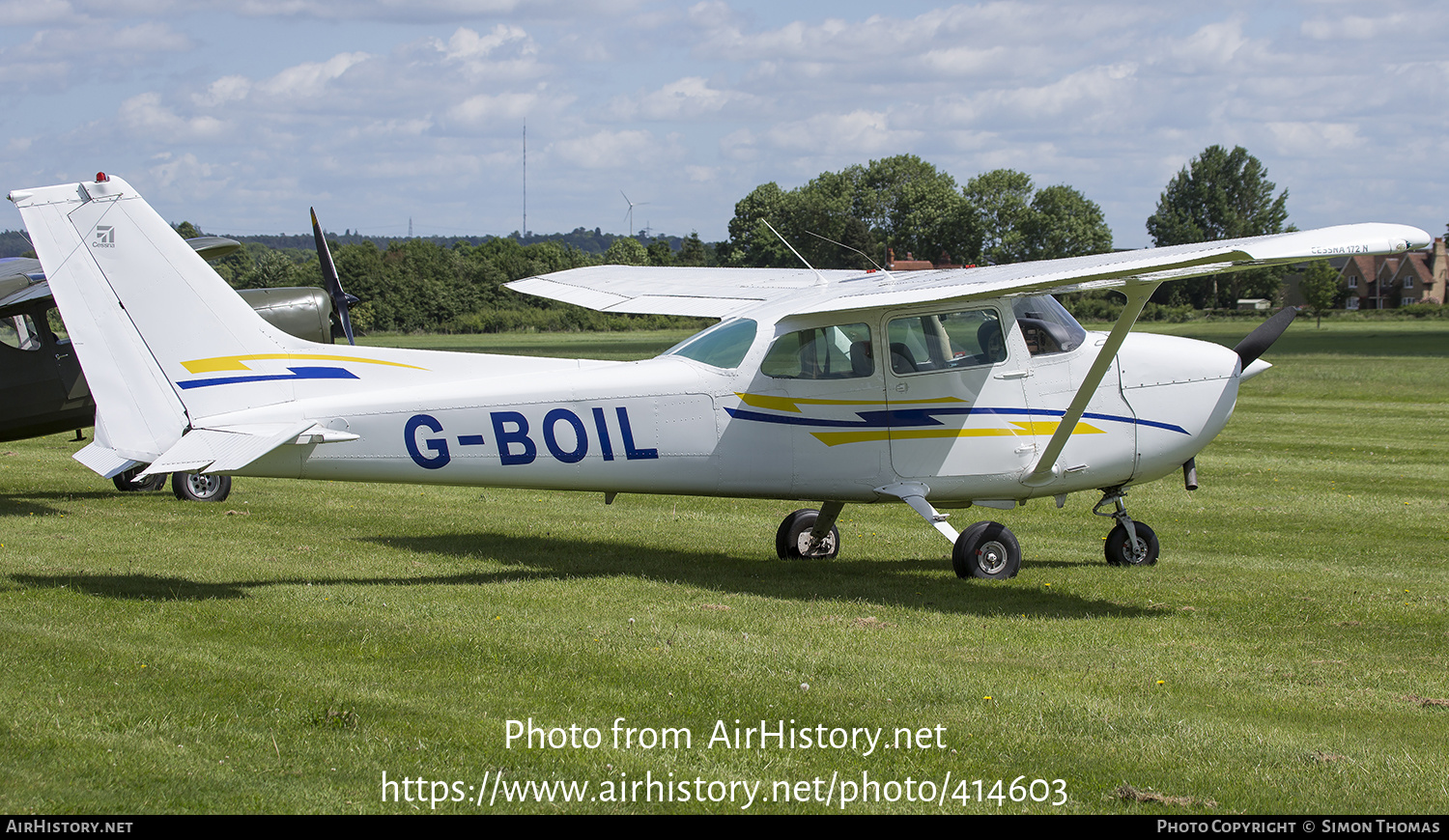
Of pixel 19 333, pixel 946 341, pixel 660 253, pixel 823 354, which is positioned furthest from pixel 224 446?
pixel 660 253

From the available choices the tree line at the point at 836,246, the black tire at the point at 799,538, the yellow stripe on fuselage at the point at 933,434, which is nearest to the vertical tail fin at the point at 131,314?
the yellow stripe on fuselage at the point at 933,434

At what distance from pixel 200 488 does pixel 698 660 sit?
9.73 metres

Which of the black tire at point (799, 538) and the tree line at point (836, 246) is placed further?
the tree line at point (836, 246)

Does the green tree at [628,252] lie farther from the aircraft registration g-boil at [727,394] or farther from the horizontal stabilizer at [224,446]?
the horizontal stabilizer at [224,446]

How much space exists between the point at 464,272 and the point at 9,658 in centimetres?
8057

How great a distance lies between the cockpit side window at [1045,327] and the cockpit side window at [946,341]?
0.29 metres

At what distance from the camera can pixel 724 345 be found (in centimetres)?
946

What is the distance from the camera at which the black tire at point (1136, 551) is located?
10547 mm

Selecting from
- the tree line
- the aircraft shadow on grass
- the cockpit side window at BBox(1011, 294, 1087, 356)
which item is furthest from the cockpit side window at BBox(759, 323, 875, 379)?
the tree line

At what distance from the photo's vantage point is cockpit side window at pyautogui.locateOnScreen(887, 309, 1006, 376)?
935 centimetres

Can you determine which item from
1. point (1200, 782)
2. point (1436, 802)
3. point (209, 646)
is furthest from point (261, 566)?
point (1436, 802)

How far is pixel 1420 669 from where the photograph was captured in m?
7.05

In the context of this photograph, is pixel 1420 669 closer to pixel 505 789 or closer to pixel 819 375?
pixel 819 375

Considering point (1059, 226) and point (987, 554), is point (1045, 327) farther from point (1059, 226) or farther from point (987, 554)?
point (1059, 226)
